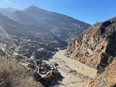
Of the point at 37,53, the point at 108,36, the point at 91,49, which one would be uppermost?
the point at 108,36

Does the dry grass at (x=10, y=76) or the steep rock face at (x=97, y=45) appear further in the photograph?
the steep rock face at (x=97, y=45)

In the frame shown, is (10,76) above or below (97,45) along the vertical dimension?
above

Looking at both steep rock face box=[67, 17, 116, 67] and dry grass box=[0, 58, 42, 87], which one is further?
steep rock face box=[67, 17, 116, 67]

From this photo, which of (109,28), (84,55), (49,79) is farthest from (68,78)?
(109,28)

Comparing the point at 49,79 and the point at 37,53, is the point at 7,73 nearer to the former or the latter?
the point at 49,79

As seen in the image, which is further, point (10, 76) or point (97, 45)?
point (97, 45)

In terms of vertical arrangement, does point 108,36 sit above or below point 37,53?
above

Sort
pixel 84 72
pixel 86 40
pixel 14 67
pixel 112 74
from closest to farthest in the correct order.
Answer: pixel 14 67
pixel 112 74
pixel 84 72
pixel 86 40

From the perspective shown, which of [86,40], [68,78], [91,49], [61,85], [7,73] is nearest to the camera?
[7,73]
